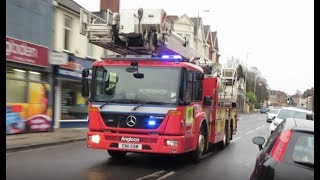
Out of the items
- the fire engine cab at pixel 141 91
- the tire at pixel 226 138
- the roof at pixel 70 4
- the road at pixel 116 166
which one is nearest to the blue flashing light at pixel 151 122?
the fire engine cab at pixel 141 91

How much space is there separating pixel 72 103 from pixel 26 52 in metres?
6.22

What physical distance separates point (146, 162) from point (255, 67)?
122m

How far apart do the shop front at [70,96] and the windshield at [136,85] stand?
11540 millimetres

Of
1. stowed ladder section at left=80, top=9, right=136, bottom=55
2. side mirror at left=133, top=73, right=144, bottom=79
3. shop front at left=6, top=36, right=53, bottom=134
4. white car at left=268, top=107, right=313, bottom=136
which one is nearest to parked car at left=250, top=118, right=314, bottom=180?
side mirror at left=133, top=73, right=144, bottom=79

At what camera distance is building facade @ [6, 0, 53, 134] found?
18.9m

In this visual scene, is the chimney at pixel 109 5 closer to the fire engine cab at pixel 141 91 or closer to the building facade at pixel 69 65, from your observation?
the building facade at pixel 69 65

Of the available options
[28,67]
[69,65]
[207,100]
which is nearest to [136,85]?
[207,100]

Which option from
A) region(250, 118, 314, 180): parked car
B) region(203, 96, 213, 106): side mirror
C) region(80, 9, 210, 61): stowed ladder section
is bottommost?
region(250, 118, 314, 180): parked car

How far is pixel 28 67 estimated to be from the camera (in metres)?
20.1

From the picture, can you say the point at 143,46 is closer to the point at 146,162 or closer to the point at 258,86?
the point at 146,162

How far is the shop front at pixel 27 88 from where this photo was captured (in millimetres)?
18906

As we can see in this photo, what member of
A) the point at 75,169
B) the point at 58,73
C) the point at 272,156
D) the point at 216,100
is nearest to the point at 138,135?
the point at 75,169

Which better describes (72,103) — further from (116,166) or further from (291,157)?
(291,157)

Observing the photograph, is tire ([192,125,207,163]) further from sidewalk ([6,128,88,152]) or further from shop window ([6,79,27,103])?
shop window ([6,79,27,103])
